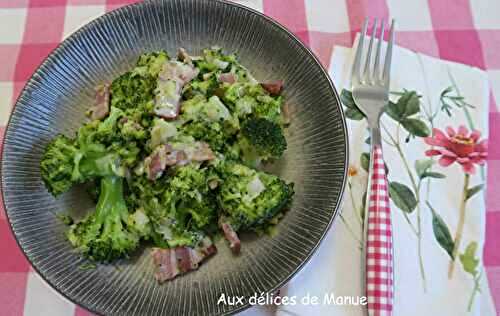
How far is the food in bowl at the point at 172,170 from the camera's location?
1215 mm

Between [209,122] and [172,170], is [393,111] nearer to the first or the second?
[209,122]

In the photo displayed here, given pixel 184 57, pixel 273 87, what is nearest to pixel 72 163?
pixel 184 57

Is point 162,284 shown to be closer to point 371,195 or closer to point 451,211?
point 371,195

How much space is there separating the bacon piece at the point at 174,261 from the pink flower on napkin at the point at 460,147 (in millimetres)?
813

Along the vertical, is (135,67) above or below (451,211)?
above

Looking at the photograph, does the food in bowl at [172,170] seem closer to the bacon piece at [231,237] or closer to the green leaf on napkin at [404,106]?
the bacon piece at [231,237]

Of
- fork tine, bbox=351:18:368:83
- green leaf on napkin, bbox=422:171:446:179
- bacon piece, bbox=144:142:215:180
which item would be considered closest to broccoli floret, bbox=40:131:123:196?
bacon piece, bbox=144:142:215:180

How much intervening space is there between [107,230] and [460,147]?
1.12 m

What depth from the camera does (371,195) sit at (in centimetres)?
134

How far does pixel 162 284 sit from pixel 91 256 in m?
0.20

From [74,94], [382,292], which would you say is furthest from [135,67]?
[382,292]

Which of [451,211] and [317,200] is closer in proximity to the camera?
[317,200]

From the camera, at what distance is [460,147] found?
4.90ft

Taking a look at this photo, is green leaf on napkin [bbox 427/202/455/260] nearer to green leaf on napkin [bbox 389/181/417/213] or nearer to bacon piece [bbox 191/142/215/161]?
green leaf on napkin [bbox 389/181/417/213]
